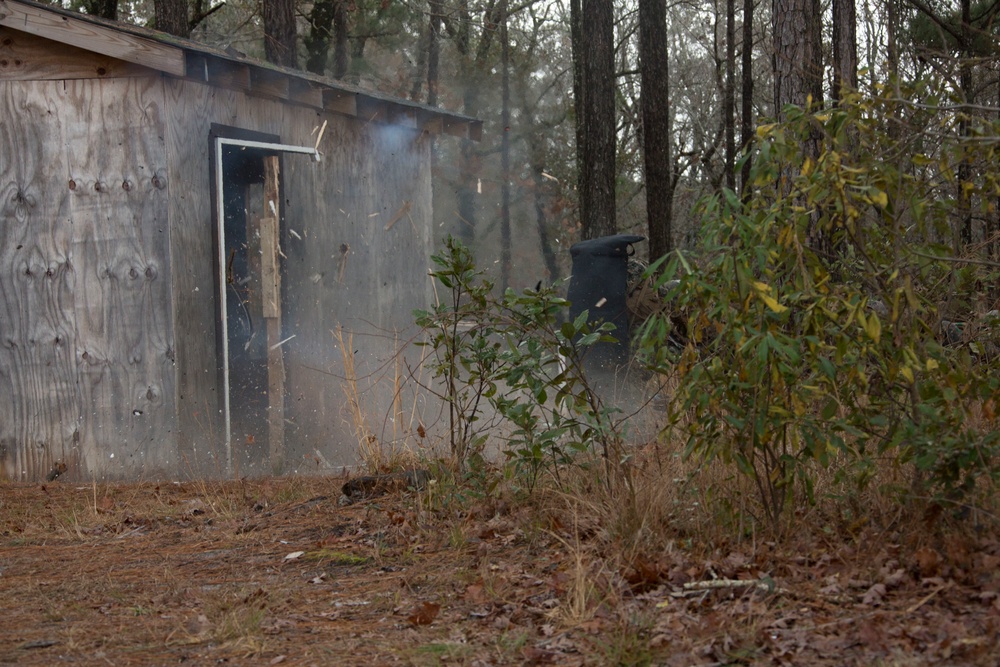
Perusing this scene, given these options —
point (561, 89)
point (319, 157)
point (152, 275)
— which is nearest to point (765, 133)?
point (152, 275)

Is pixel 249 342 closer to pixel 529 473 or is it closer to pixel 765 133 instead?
pixel 529 473

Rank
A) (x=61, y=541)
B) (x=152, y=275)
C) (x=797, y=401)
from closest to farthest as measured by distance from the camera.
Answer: (x=797, y=401), (x=61, y=541), (x=152, y=275)

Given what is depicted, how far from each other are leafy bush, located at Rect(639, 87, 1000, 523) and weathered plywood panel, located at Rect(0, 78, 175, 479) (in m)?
4.65

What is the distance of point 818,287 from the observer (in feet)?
12.0

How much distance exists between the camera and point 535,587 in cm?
385

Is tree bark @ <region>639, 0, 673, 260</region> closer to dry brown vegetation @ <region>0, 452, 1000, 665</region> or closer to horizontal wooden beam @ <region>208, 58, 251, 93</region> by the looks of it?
horizontal wooden beam @ <region>208, 58, 251, 93</region>

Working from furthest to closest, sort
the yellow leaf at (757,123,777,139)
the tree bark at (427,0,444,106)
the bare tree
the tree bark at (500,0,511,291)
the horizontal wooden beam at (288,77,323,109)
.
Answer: the tree bark at (500,0,511,291) → the tree bark at (427,0,444,106) → the bare tree → the horizontal wooden beam at (288,77,323,109) → the yellow leaf at (757,123,777,139)

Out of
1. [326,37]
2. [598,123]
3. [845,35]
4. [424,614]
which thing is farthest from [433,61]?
[424,614]

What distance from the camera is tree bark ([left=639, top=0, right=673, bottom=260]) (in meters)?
14.4

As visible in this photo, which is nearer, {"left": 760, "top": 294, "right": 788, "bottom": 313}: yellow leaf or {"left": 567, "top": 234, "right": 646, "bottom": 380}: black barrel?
{"left": 760, "top": 294, "right": 788, "bottom": 313}: yellow leaf

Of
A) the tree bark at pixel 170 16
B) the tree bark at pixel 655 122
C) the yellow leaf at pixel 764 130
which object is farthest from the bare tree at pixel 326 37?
the yellow leaf at pixel 764 130

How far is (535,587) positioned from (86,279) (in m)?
4.87

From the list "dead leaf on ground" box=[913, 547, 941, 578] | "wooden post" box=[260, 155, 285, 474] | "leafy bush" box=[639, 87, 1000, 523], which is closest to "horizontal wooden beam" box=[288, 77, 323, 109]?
"wooden post" box=[260, 155, 285, 474]

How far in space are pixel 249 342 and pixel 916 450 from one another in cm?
568
